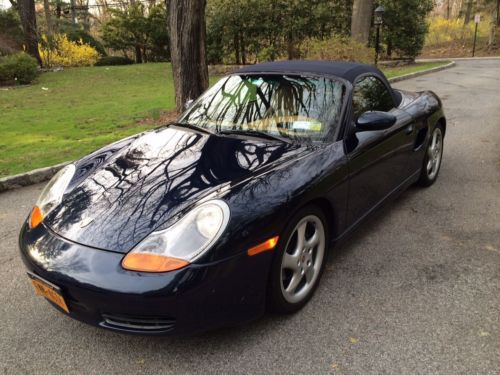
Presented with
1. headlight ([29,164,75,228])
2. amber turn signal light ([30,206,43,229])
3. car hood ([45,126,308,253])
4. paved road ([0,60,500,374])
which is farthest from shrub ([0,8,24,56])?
amber turn signal light ([30,206,43,229])

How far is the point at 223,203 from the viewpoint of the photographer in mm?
2242

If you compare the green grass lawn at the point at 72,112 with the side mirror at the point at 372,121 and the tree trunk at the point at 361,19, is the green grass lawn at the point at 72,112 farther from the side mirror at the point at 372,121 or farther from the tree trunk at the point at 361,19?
the tree trunk at the point at 361,19

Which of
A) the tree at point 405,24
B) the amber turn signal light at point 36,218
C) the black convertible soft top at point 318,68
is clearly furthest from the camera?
the tree at point 405,24

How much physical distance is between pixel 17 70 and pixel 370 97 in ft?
51.8

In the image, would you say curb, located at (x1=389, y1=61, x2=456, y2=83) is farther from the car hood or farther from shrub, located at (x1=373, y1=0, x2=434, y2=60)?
the car hood

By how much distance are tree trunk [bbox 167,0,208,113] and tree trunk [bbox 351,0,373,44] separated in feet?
35.2

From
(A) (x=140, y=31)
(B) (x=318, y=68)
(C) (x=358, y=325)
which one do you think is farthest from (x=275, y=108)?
(A) (x=140, y=31)

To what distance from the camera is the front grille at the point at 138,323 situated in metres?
2.10

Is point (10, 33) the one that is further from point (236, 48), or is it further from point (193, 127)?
point (193, 127)

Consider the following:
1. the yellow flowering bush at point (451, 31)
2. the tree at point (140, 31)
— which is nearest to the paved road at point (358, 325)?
the tree at point (140, 31)

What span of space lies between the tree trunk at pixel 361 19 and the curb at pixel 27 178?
45.5 ft

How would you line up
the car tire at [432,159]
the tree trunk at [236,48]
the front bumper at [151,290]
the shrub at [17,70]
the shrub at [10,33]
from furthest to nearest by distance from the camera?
the shrub at [10,33] < the tree trunk at [236,48] < the shrub at [17,70] < the car tire at [432,159] < the front bumper at [151,290]

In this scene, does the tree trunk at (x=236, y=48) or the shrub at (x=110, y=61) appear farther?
the shrub at (x=110, y=61)

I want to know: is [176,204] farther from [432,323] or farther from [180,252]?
[432,323]
